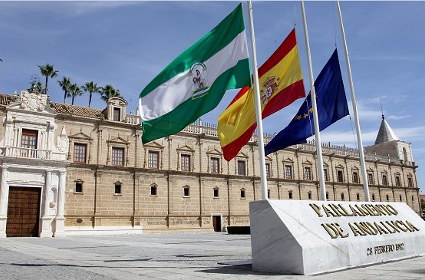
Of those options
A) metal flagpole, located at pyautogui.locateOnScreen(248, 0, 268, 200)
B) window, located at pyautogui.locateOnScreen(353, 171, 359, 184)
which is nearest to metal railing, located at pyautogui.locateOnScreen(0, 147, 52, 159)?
metal flagpole, located at pyautogui.locateOnScreen(248, 0, 268, 200)

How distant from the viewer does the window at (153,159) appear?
108 feet

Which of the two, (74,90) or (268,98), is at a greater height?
(74,90)

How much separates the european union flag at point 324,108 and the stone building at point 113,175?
20.2 metres

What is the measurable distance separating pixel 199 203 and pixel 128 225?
7.28 meters

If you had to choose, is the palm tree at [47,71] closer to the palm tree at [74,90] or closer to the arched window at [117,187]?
the palm tree at [74,90]

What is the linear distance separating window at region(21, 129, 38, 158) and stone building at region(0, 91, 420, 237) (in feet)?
0.22

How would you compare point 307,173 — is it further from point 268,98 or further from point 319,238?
point 319,238

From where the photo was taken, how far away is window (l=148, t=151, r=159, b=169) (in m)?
32.9

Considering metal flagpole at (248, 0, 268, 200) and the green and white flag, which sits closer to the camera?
metal flagpole at (248, 0, 268, 200)

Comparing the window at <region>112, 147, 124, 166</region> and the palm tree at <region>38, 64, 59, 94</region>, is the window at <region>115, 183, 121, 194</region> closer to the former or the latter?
the window at <region>112, 147, 124, 166</region>

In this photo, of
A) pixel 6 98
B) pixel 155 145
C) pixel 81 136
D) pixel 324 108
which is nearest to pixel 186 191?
pixel 155 145

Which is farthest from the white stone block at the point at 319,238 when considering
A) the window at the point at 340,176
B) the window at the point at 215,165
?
the window at the point at 340,176

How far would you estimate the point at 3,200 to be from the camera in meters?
24.3

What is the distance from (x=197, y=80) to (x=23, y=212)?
21.7 meters
